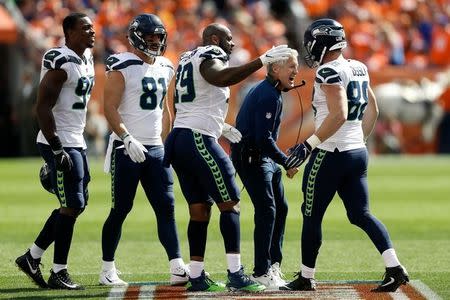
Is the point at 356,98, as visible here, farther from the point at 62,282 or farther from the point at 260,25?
the point at 260,25

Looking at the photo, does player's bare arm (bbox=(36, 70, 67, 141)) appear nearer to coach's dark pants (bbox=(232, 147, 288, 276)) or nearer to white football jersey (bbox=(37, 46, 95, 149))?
white football jersey (bbox=(37, 46, 95, 149))

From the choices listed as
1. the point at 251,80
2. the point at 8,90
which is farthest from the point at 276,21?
the point at 8,90

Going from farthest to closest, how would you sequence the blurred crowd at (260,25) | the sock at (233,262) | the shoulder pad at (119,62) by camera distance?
the blurred crowd at (260,25) < the shoulder pad at (119,62) < the sock at (233,262)

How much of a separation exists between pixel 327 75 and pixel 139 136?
4.90 feet

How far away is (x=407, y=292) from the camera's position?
802 cm

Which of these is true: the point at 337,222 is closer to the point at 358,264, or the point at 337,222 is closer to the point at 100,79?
the point at 358,264

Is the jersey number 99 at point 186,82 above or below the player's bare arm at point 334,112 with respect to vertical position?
above

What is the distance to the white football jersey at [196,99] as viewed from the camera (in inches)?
320

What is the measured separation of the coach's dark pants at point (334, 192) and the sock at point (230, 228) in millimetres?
460

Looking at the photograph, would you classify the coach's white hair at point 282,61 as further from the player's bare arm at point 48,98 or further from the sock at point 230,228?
the player's bare arm at point 48,98

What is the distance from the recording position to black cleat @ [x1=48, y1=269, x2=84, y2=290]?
8.38 meters

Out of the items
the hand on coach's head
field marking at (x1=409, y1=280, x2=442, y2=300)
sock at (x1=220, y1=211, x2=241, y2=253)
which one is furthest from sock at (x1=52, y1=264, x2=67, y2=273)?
field marking at (x1=409, y1=280, x2=442, y2=300)

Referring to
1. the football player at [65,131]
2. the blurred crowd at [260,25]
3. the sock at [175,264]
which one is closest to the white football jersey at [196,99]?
the football player at [65,131]

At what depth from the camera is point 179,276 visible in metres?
8.50
